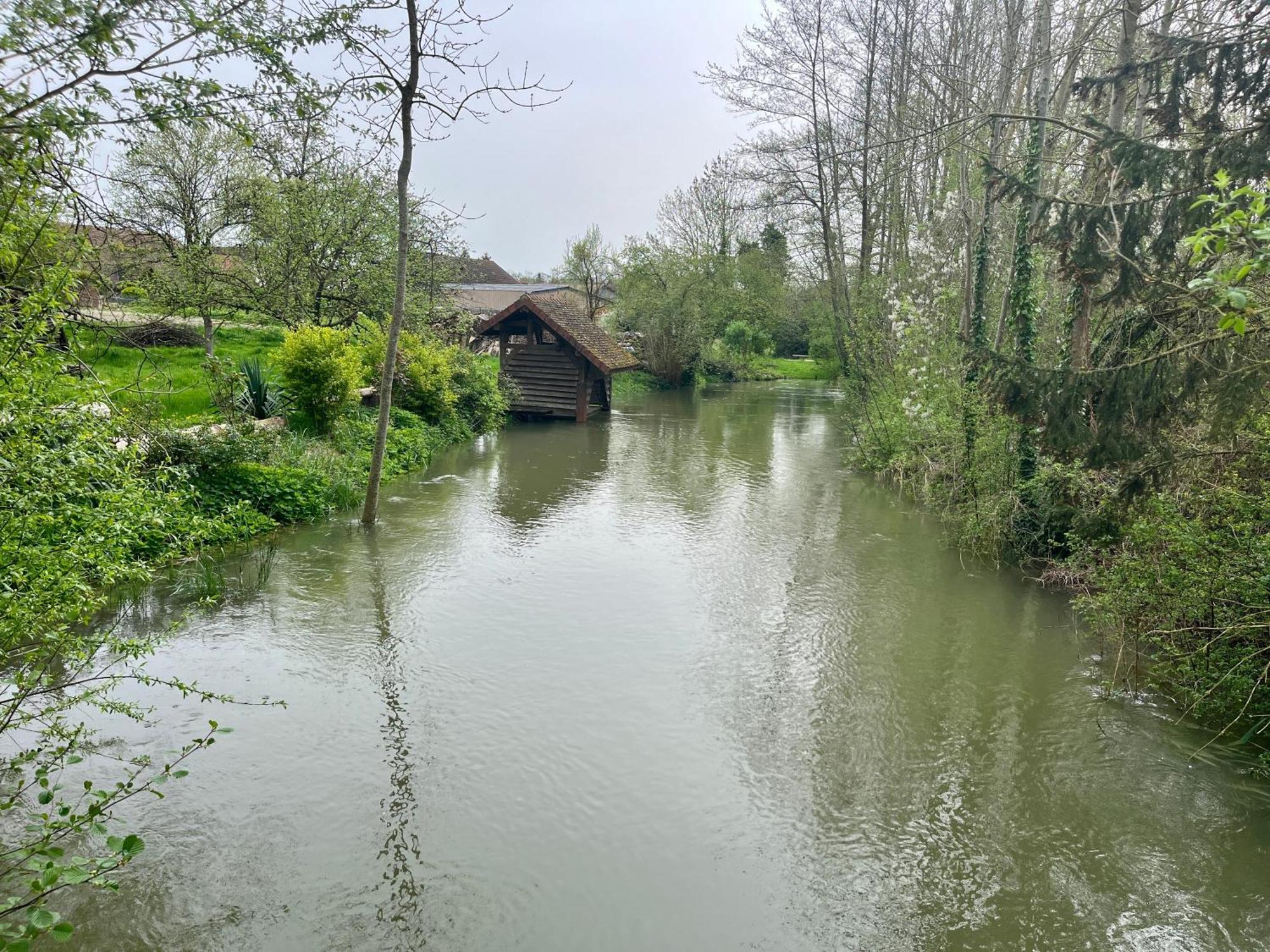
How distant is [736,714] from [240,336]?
21780 millimetres

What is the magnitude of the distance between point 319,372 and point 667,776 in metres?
9.53

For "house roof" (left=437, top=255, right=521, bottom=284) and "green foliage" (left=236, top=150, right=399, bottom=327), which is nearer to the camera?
"green foliage" (left=236, top=150, right=399, bottom=327)

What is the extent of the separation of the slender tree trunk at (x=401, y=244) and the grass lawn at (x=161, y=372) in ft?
7.66

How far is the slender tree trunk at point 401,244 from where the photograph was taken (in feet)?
28.7

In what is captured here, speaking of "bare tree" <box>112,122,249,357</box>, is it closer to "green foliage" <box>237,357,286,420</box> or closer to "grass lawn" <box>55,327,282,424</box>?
"grass lawn" <box>55,327,282,424</box>

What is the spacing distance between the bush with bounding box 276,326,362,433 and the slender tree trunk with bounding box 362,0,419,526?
2.91m

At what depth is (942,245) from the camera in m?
16.0

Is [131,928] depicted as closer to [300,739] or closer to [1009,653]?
[300,739]

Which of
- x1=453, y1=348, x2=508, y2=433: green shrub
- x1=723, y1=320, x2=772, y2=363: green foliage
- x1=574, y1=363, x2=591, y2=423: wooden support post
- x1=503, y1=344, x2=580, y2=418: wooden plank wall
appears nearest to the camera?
x1=453, y1=348, x2=508, y2=433: green shrub

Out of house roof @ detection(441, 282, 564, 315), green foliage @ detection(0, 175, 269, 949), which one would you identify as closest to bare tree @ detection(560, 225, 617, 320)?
house roof @ detection(441, 282, 564, 315)

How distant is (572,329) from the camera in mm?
19656

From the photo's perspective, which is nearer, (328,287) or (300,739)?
(300,739)

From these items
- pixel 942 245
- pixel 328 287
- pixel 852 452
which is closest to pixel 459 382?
pixel 328 287

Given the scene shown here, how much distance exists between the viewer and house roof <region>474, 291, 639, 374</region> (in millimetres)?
18875
